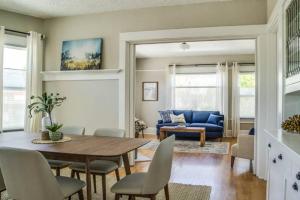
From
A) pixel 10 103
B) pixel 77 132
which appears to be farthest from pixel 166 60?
pixel 77 132

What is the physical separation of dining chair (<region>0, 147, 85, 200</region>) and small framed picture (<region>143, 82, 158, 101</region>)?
7.03m

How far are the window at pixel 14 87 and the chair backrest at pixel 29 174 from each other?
2831 millimetres

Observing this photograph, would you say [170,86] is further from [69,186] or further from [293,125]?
[69,186]

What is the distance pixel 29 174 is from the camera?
184 cm

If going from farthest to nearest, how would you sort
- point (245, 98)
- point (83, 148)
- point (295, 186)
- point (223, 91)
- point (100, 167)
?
point (245, 98)
point (223, 91)
point (100, 167)
point (83, 148)
point (295, 186)

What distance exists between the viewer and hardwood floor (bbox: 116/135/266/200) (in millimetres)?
3277

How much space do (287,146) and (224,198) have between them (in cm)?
172

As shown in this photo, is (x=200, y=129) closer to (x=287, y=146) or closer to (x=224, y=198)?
(x=224, y=198)

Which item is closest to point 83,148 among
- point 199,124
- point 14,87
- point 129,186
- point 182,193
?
point 129,186

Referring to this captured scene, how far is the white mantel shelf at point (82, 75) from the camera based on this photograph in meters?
4.43

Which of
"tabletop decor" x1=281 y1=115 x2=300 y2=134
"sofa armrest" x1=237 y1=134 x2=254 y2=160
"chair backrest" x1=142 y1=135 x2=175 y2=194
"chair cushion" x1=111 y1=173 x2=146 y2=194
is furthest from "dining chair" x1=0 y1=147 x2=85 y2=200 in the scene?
"sofa armrest" x1=237 y1=134 x2=254 y2=160

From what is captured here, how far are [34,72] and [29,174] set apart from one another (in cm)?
325

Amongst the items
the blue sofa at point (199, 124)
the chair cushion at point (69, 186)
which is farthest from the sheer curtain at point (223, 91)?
the chair cushion at point (69, 186)

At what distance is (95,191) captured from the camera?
3.21 m
